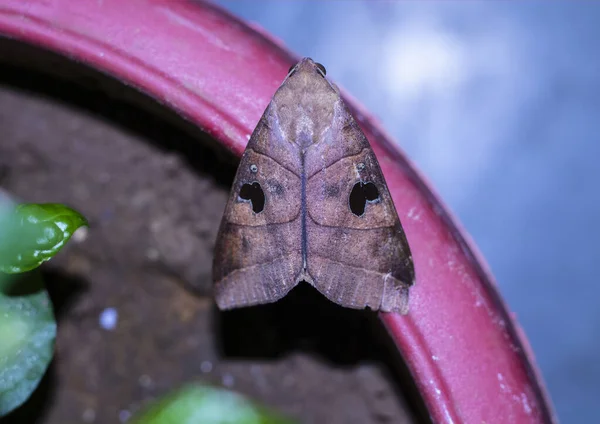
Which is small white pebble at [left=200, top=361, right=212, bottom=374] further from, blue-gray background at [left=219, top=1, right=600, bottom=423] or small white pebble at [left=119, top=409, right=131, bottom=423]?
blue-gray background at [left=219, top=1, right=600, bottom=423]

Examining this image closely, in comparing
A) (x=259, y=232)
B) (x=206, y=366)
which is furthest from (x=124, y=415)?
(x=259, y=232)

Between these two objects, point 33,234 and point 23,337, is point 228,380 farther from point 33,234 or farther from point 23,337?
point 33,234

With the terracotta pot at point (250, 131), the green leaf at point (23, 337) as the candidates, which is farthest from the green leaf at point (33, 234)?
the terracotta pot at point (250, 131)

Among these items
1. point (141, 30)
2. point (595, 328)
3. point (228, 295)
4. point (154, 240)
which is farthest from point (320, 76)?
point (595, 328)

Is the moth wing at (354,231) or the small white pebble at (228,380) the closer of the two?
the moth wing at (354,231)

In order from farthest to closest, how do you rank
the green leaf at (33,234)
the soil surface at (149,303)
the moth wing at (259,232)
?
the soil surface at (149,303) < the moth wing at (259,232) < the green leaf at (33,234)

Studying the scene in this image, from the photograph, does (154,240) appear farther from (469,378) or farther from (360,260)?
(469,378)

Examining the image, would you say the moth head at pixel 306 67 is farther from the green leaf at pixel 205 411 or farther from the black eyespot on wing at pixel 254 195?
the green leaf at pixel 205 411

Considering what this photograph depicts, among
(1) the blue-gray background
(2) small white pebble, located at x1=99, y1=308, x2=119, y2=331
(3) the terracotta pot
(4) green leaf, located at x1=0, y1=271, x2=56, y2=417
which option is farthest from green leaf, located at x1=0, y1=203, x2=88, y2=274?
(1) the blue-gray background
